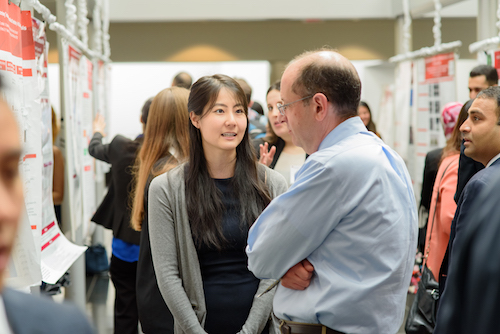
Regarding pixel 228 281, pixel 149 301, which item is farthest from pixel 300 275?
pixel 149 301

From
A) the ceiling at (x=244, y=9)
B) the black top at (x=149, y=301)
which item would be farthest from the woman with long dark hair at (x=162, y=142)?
the ceiling at (x=244, y=9)

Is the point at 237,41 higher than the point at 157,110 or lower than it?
higher

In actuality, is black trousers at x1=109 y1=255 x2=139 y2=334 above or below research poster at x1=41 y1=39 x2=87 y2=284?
below

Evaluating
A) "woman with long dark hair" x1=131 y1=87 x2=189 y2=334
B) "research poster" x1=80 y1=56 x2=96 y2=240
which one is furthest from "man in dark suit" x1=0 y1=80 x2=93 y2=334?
"research poster" x1=80 y1=56 x2=96 y2=240

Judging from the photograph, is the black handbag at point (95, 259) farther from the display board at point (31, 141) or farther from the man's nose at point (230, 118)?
the man's nose at point (230, 118)

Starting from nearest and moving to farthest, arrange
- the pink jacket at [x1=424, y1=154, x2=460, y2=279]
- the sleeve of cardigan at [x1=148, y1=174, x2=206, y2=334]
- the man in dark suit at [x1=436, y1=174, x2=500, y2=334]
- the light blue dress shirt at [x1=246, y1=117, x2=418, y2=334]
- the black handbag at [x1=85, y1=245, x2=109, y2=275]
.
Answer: the man in dark suit at [x1=436, y1=174, x2=500, y2=334], the light blue dress shirt at [x1=246, y1=117, x2=418, y2=334], the sleeve of cardigan at [x1=148, y1=174, x2=206, y2=334], the pink jacket at [x1=424, y1=154, x2=460, y2=279], the black handbag at [x1=85, y1=245, x2=109, y2=275]

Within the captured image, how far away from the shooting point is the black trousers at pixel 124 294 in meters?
3.26

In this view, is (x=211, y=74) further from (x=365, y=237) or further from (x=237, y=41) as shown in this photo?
(x=237, y=41)

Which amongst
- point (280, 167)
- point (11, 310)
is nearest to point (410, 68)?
point (280, 167)

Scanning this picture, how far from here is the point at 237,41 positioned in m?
9.34

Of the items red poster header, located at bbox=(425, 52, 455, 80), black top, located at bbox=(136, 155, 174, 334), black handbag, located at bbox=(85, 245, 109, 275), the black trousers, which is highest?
red poster header, located at bbox=(425, 52, 455, 80)

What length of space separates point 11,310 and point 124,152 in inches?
107

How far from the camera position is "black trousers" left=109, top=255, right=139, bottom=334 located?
3260mm

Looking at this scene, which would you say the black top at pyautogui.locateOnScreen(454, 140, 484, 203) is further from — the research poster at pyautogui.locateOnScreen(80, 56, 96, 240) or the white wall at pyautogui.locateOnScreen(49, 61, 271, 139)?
the white wall at pyautogui.locateOnScreen(49, 61, 271, 139)
